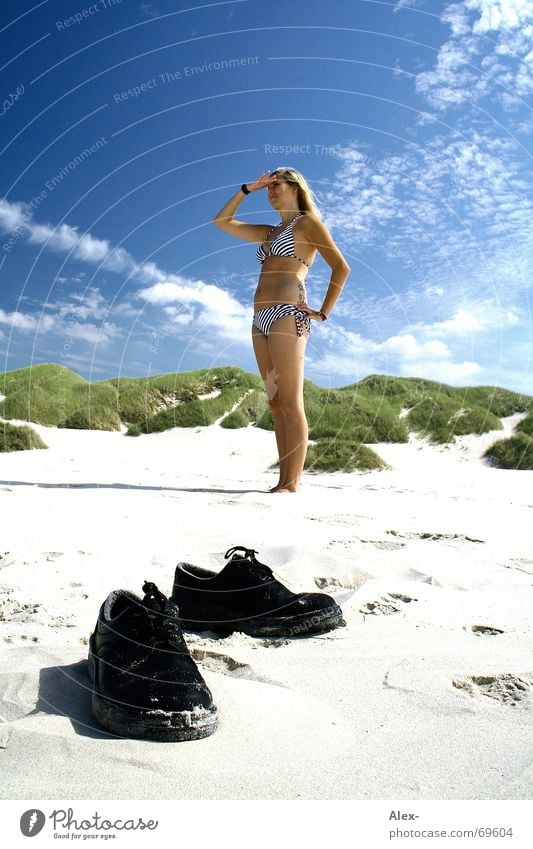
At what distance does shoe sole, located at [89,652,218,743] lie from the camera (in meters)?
1.42

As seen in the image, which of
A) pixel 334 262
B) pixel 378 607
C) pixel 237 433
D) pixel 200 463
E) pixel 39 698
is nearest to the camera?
pixel 39 698

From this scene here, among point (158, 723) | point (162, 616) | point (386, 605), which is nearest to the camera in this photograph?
point (158, 723)

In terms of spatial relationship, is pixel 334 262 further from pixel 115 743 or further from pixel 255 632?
pixel 115 743

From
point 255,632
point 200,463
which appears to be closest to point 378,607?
point 255,632

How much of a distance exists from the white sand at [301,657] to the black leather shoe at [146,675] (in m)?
0.05

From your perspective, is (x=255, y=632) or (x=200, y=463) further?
(x=200, y=463)

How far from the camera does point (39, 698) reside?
1.54 meters

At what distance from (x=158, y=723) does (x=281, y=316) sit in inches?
181

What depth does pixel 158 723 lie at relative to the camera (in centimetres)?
144

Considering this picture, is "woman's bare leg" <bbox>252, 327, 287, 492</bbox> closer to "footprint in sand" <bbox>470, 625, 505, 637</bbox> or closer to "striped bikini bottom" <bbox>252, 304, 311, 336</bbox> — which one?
"striped bikini bottom" <bbox>252, 304, 311, 336</bbox>

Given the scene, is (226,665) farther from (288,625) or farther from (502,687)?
(502,687)

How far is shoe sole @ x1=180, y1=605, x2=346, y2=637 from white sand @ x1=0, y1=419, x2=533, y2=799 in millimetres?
45

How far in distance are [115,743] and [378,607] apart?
128 centimetres

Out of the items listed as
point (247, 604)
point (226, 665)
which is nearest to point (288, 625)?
point (247, 604)
